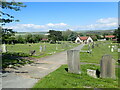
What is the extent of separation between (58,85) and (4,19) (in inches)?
291

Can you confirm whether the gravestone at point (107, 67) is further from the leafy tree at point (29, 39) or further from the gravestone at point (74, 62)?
→ the leafy tree at point (29, 39)

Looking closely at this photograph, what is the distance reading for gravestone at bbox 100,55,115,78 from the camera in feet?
26.9

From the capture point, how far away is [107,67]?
824 cm

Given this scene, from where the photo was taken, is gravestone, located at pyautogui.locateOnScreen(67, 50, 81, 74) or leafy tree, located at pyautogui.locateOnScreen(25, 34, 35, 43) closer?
gravestone, located at pyautogui.locateOnScreen(67, 50, 81, 74)

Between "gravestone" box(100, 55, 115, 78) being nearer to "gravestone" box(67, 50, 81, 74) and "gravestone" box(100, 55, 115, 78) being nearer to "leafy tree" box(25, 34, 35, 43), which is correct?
"gravestone" box(67, 50, 81, 74)

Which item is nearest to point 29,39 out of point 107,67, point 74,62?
point 74,62

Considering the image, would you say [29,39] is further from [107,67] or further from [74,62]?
[107,67]

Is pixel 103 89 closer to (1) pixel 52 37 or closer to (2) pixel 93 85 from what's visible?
(2) pixel 93 85

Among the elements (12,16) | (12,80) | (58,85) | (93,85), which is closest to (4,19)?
(12,16)

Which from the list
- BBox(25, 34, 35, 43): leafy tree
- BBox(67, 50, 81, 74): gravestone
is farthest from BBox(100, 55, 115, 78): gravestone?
BBox(25, 34, 35, 43): leafy tree

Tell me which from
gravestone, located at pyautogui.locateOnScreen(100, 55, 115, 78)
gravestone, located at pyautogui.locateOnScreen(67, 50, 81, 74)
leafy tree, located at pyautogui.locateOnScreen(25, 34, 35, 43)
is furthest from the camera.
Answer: leafy tree, located at pyautogui.locateOnScreen(25, 34, 35, 43)

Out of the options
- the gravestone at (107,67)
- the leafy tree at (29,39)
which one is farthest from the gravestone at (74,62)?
the leafy tree at (29,39)

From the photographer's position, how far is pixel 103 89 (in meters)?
6.23

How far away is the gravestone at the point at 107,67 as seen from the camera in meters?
8.19
